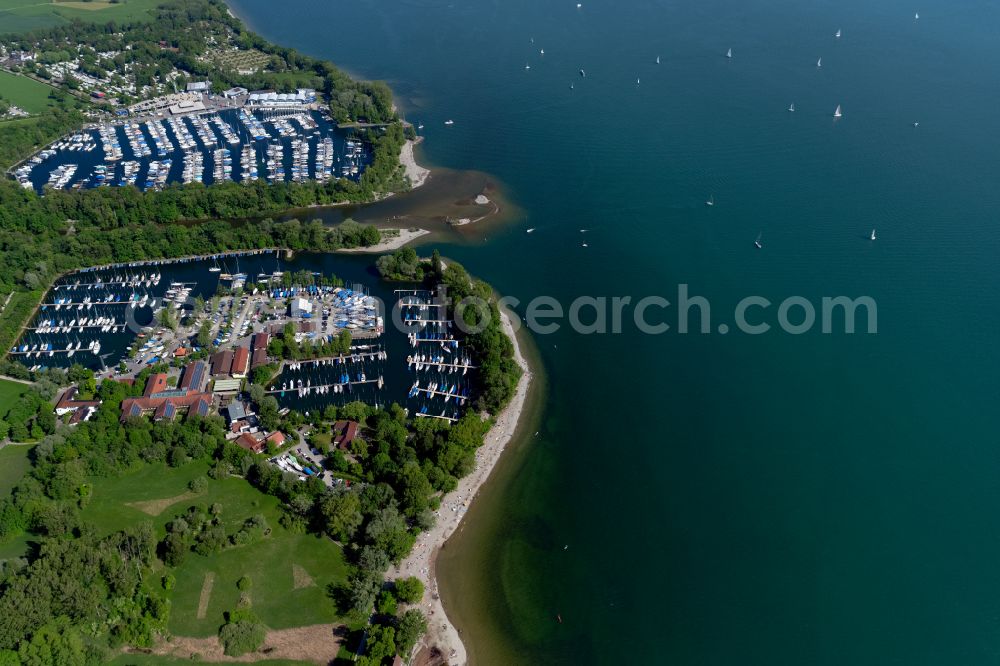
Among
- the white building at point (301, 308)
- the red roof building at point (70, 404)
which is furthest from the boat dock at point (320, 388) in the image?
the red roof building at point (70, 404)

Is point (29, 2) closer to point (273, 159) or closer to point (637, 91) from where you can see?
point (273, 159)

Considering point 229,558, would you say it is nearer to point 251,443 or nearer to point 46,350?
point 251,443

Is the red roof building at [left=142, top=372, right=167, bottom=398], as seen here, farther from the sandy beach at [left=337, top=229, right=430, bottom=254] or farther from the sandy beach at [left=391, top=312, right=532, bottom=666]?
the sandy beach at [left=391, top=312, right=532, bottom=666]

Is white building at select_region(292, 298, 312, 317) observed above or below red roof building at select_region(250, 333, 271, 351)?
above

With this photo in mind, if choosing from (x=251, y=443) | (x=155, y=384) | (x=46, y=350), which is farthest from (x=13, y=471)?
(x=251, y=443)

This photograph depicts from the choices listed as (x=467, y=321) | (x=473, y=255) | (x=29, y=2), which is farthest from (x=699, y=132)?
(x=29, y=2)

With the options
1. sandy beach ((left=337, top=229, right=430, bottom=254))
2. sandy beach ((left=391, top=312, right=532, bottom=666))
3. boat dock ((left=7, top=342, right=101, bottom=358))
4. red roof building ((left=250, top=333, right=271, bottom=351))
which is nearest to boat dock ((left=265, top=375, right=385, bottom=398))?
red roof building ((left=250, top=333, right=271, bottom=351))
